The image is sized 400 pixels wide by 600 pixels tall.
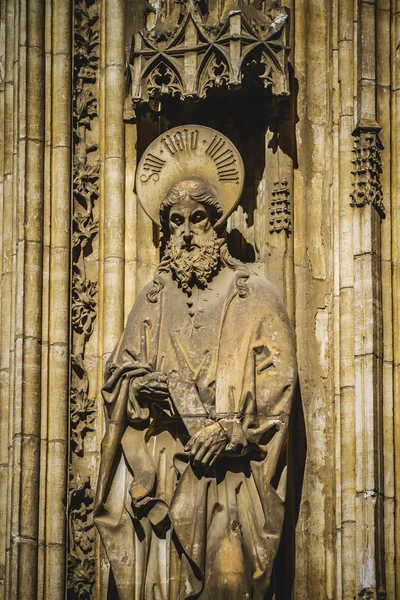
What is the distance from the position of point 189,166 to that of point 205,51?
0.75 m

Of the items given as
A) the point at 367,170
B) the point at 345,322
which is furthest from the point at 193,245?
the point at 367,170

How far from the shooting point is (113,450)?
43.8 feet

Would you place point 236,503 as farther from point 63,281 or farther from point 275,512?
point 63,281

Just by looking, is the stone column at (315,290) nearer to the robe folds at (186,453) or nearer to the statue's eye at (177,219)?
the robe folds at (186,453)

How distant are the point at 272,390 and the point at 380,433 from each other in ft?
2.49

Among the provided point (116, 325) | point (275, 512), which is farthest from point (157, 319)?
point (275, 512)

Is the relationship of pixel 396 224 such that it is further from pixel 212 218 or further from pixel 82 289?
pixel 82 289

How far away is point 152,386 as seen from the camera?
43.3 ft

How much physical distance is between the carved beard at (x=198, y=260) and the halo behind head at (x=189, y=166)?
154mm

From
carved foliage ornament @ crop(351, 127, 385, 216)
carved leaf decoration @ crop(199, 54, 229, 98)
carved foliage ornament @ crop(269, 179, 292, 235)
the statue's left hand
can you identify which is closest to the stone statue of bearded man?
the statue's left hand

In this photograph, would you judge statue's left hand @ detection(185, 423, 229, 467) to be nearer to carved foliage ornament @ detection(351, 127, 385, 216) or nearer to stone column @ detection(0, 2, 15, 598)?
stone column @ detection(0, 2, 15, 598)

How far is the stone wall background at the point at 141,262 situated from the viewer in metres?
13.5

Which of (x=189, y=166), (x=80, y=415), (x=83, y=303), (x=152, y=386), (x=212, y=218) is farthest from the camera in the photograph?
(x=83, y=303)

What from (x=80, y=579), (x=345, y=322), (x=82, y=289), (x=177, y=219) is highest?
(x=177, y=219)
